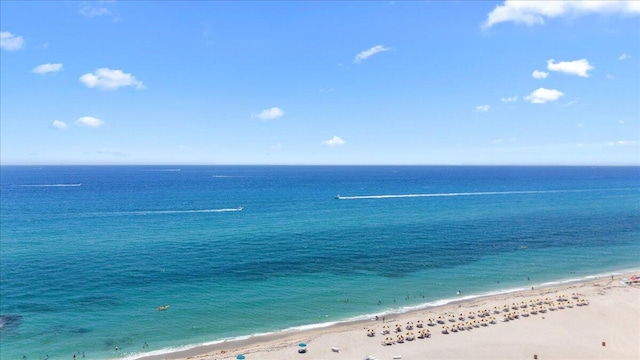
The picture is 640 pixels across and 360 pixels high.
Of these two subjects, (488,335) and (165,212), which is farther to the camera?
(165,212)

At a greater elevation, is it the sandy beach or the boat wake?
the boat wake

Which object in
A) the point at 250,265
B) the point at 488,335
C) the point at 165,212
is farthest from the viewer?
the point at 165,212

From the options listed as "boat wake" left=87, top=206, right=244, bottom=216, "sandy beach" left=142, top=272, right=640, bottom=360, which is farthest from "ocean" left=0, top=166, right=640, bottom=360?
"sandy beach" left=142, top=272, right=640, bottom=360

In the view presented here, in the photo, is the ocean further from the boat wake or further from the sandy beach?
the sandy beach

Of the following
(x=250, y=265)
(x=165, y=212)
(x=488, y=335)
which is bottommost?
(x=488, y=335)

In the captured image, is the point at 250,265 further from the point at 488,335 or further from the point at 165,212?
the point at 165,212

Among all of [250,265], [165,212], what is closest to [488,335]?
[250,265]

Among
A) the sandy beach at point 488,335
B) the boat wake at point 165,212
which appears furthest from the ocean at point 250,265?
the sandy beach at point 488,335

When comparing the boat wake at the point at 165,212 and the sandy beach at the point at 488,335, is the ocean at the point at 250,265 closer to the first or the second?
the boat wake at the point at 165,212
